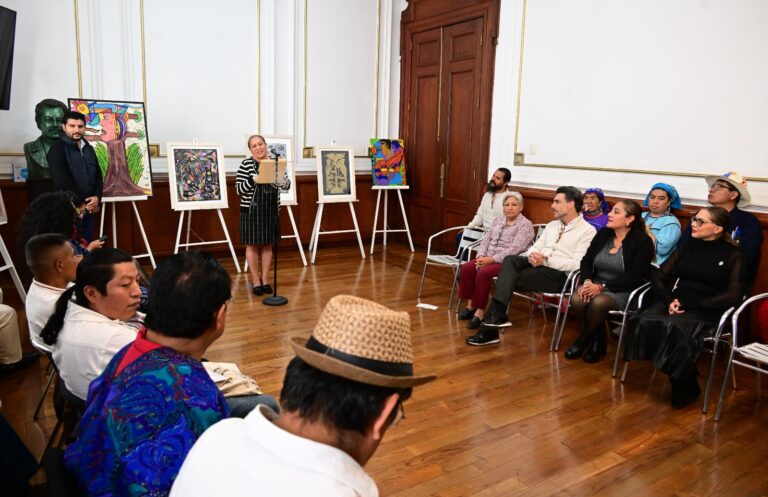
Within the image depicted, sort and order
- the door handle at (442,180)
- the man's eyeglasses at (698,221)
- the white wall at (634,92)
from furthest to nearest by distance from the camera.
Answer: the door handle at (442,180), the white wall at (634,92), the man's eyeglasses at (698,221)

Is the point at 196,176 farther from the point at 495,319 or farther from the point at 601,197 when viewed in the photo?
the point at 601,197

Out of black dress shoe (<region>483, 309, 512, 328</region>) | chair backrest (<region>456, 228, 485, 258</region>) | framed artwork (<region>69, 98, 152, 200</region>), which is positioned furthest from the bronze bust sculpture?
black dress shoe (<region>483, 309, 512, 328</region>)

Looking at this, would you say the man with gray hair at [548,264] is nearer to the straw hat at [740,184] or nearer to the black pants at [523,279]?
the black pants at [523,279]

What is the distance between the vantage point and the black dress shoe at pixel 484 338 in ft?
14.3

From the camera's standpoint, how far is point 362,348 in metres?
1.07

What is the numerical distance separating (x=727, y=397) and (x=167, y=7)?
6328mm

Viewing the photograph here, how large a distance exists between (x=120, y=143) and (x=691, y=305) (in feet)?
17.0

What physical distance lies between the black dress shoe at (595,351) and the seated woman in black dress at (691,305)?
48 cm

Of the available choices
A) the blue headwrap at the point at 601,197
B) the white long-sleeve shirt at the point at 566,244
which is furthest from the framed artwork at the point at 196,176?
the blue headwrap at the point at 601,197

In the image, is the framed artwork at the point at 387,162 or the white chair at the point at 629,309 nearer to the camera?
the white chair at the point at 629,309

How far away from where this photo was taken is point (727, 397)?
3.61 metres

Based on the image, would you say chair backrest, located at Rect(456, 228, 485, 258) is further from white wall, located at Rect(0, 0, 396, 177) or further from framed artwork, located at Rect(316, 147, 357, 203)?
white wall, located at Rect(0, 0, 396, 177)

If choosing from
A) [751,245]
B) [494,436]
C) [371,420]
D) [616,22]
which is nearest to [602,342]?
[751,245]

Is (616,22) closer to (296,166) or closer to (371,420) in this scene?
(296,166)
